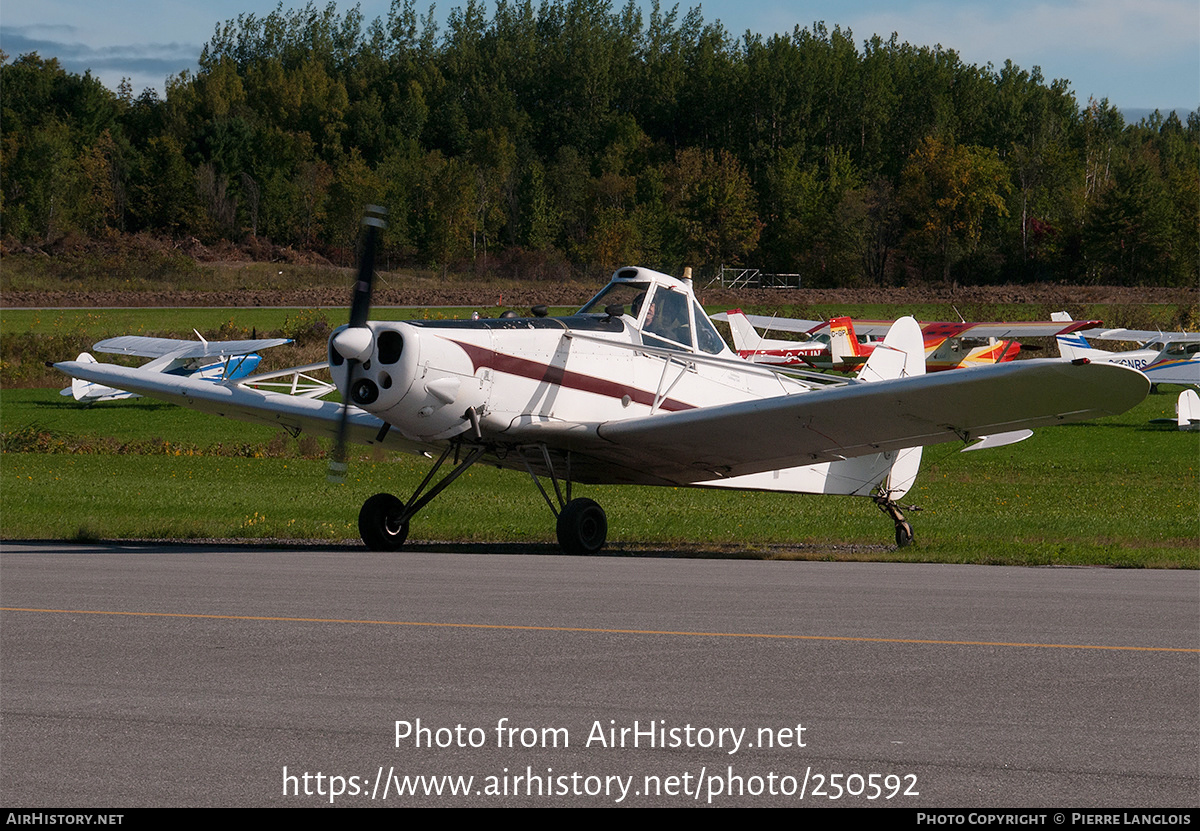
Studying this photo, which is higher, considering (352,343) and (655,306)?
(655,306)

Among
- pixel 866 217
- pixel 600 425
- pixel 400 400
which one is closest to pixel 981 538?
pixel 600 425

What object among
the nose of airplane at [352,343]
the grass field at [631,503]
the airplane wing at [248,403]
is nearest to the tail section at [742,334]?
the grass field at [631,503]

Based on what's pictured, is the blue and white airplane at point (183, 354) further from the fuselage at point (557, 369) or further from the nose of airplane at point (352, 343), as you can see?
the nose of airplane at point (352, 343)

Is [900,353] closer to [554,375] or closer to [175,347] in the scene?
[554,375]

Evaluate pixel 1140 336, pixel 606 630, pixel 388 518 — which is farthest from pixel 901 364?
pixel 1140 336

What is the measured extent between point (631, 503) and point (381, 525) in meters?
10.1

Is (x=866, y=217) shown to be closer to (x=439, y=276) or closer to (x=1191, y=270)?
(x=1191, y=270)

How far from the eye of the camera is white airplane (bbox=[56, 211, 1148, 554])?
12281 mm

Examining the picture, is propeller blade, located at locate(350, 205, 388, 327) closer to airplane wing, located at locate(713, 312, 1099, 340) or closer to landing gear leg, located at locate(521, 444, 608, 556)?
landing gear leg, located at locate(521, 444, 608, 556)

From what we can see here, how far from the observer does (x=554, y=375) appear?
13656mm

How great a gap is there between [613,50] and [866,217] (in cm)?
5138

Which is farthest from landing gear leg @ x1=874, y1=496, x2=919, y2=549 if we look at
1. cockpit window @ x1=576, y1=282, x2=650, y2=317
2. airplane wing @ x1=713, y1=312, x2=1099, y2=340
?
airplane wing @ x1=713, y1=312, x2=1099, y2=340

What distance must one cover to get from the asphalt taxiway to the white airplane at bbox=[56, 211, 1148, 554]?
2.88m

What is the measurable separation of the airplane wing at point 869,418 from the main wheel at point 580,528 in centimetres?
88
